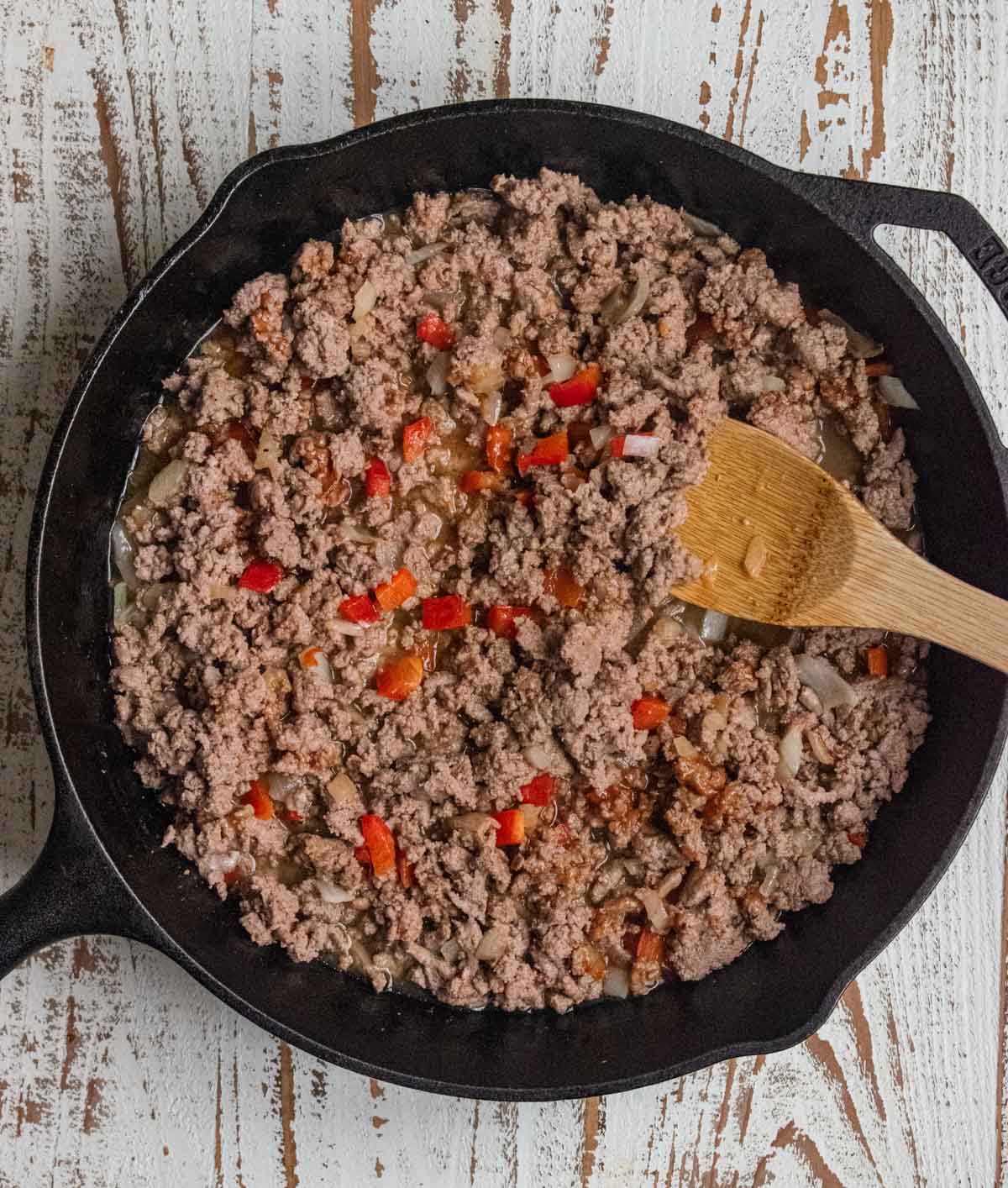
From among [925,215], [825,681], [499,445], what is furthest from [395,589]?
[925,215]

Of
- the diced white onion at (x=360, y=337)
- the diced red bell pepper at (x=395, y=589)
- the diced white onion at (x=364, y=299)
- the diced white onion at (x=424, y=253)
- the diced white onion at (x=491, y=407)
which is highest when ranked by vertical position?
the diced white onion at (x=424, y=253)

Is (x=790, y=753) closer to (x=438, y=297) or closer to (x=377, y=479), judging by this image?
(x=377, y=479)

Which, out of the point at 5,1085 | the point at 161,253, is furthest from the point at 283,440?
the point at 5,1085

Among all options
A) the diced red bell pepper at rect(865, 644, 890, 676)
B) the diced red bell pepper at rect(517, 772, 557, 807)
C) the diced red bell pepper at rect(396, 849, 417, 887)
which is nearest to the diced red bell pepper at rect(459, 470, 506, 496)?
the diced red bell pepper at rect(517, 772, 557, 807)

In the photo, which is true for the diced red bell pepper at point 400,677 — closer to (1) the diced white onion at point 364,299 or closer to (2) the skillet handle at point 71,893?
(2) the skillet handle at point 71,893

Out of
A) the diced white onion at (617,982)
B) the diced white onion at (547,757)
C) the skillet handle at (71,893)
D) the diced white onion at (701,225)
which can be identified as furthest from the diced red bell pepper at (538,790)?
the diced white onion at (701,225)

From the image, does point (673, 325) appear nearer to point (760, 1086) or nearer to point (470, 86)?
point (470, 86)
